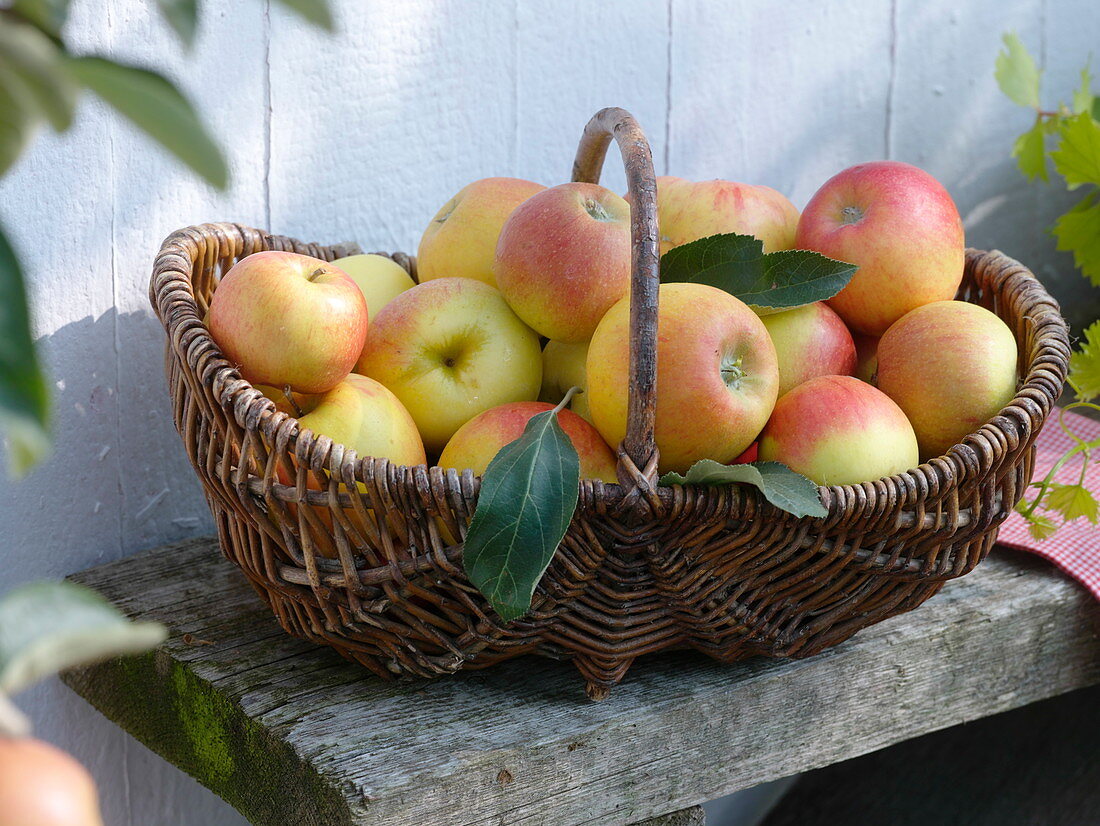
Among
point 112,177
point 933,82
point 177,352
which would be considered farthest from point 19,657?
point 933,82

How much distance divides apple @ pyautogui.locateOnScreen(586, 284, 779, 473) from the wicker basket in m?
0.04

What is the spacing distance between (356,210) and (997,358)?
575 millimetres

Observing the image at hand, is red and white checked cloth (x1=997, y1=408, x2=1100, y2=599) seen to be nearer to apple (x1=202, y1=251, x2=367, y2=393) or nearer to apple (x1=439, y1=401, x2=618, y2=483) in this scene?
apple (x1=439, y1=401, x2=618, y2=483)

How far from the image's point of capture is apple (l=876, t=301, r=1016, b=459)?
666 mm

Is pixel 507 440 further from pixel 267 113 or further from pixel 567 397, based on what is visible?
pixel 267 113

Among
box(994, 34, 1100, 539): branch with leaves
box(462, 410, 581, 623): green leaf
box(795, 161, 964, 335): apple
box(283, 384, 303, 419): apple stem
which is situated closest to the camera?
box(462, 410, 581, 623): green leaf

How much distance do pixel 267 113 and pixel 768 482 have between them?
0.57m

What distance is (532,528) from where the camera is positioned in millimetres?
514

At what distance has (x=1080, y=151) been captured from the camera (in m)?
1.06

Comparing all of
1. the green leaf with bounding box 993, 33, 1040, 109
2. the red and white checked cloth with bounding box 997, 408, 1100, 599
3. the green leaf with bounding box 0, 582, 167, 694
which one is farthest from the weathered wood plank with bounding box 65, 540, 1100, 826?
the green leaf with bounding box 993, 33, 1040, 109

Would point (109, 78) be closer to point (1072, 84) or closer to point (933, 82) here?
point (933, 82)

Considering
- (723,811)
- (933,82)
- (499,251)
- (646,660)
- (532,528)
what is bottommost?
(723,811)

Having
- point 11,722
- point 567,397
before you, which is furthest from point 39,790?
point 567,397

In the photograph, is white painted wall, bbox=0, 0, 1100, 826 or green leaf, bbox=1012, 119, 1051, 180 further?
green leaf, bbox=1012, 119, 1051, 180
